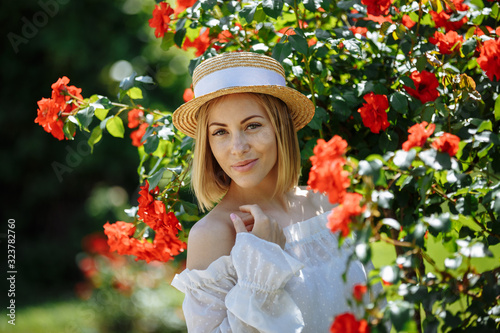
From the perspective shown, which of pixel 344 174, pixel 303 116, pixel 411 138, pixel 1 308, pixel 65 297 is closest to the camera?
pixel 344 174

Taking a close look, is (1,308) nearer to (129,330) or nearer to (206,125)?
(129,330)

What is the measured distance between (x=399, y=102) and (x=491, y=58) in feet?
1.25

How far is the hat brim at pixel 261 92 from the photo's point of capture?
1.84 metres

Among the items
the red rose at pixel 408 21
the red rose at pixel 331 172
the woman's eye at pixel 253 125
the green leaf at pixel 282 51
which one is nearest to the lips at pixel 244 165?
the woman's eye at pixel 253 125

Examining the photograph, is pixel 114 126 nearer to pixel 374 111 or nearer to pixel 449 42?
pixel 374 111

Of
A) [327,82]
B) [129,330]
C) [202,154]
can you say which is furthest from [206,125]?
[129,330]

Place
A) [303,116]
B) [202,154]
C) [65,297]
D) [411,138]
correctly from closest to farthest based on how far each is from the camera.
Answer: [411,138] < [202,154] < [303,116] < [65,297]

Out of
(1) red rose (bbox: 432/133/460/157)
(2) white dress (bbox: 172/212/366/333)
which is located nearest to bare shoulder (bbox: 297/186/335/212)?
(2) white dress (bbox: 172/212/366/333)

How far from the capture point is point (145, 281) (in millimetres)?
5602

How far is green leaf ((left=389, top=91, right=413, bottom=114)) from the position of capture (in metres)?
2.06

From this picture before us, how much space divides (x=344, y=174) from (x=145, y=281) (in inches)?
186

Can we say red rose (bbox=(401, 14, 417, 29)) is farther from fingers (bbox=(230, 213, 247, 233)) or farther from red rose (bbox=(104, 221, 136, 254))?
red rose (bbox=(104, 221, 136, 254))

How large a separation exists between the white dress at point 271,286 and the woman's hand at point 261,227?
6cm

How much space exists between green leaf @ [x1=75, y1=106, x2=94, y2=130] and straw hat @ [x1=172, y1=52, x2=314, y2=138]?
0.48 meters
